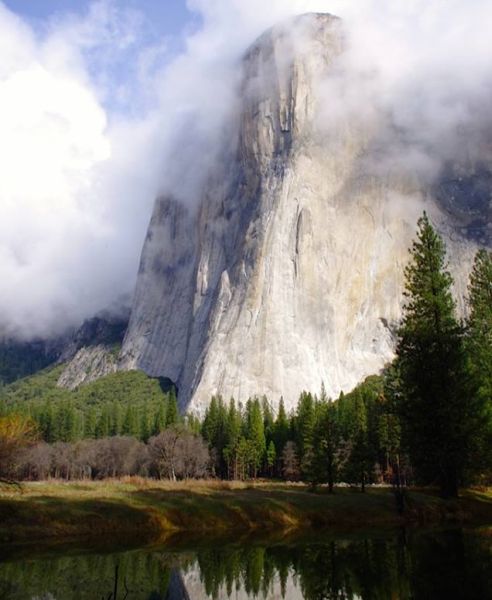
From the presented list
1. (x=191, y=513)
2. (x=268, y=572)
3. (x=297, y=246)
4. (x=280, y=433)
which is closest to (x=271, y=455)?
(x=280, y=433)

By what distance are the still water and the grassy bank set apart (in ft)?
13.2

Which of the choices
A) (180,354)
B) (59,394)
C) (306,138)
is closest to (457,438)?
(306,138)

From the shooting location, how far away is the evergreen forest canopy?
32.2 metres

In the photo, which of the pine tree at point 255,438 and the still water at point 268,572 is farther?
the pine tree at point 255,438

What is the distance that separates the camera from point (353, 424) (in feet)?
241

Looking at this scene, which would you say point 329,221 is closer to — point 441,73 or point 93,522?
point 441,73

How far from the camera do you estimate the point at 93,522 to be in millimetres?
23672

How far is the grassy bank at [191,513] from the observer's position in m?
22.8

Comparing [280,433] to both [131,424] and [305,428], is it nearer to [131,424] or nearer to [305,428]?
[305,428]

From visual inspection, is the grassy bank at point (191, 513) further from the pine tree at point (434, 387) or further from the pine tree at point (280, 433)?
the pine tree at point (280, 433)

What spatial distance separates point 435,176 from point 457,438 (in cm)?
11206

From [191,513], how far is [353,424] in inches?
1952

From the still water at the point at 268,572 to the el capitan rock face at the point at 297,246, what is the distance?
306 feet

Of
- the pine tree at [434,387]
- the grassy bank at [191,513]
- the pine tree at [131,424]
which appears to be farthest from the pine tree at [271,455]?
the grassy bank at [191,513]
